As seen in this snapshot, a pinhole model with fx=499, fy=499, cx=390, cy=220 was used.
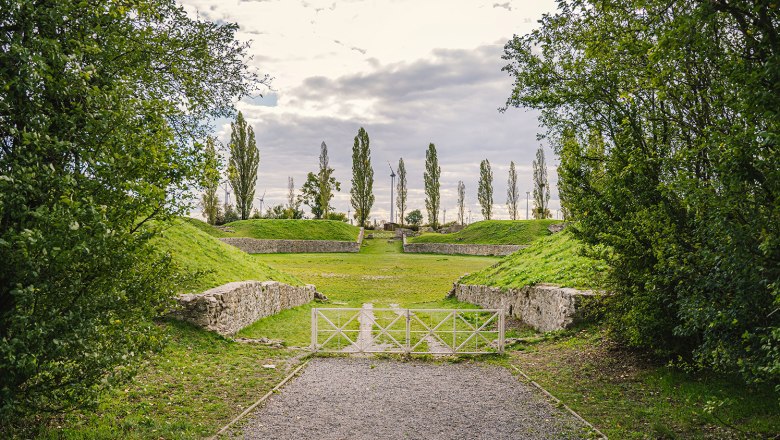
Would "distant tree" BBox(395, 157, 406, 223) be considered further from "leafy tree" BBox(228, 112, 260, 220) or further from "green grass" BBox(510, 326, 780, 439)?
"green grass" BBox(510, 326, 780, 439)

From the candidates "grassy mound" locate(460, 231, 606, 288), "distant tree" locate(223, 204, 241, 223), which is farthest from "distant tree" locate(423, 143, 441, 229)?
"grassy mound" locate(460, 231, 606, 288)

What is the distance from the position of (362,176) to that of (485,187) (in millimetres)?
30527

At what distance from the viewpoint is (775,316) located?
684 cm

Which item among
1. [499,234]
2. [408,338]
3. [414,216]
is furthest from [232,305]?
[414,216]

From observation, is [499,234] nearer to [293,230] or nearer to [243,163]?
[293,230]

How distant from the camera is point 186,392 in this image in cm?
973

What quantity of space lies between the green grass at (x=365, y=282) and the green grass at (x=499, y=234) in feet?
A: 41.7

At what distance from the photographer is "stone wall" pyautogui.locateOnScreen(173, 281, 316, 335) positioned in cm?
1432

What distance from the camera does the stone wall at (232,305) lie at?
14320mm

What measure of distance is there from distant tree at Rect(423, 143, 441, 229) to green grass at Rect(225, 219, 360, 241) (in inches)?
759

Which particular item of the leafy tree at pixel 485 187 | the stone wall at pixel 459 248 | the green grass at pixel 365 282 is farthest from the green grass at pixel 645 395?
the leafy tree at pixel 485 187

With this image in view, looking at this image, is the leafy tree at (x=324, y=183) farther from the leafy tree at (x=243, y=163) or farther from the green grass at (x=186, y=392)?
the green grass at (x=186, y=392)

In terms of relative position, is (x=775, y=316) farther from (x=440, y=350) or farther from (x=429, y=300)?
(x=429, y=300)

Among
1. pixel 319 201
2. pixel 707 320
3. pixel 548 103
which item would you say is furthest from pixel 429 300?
pixel 319 201
